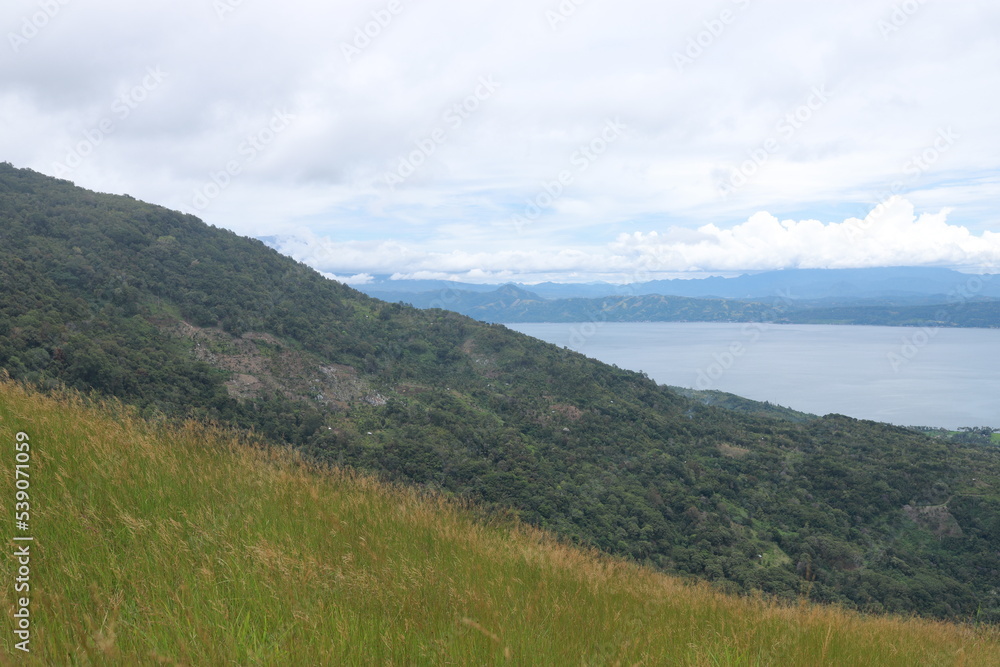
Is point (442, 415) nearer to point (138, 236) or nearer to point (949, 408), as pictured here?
point (138, 236)

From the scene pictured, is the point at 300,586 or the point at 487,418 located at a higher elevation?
the point at 300,586

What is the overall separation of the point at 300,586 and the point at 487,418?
3861cm

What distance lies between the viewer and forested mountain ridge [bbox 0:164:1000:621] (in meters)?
27.5

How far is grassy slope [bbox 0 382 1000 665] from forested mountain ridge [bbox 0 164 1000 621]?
13075mm

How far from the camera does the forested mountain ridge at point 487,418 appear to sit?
1081 inches

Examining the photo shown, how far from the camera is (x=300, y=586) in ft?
10.9

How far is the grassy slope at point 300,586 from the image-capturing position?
2.72m

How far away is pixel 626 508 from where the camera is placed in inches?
1257

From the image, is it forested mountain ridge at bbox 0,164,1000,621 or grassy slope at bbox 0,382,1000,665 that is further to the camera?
forested mountain ridge at bbox 0,164,1000,621

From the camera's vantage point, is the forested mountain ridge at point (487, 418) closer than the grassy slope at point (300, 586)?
No

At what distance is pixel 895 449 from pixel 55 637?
209ft

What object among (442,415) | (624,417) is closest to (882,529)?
(624,417)

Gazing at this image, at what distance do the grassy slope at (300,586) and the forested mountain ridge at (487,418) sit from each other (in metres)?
13.1

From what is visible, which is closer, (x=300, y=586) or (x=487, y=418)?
(x=300, y=586)
